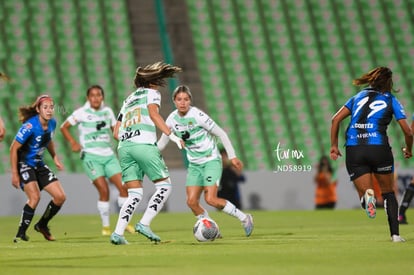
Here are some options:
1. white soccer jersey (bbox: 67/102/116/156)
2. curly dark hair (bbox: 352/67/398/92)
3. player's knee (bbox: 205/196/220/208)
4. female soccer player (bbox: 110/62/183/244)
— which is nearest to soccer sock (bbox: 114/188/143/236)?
female soccer player (bbox: 110/62/183/244)

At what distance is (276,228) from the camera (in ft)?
52.1

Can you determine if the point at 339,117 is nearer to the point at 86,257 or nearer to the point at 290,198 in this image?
the point at 86,257

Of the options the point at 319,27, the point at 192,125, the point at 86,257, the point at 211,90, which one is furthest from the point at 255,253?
the point at 319,27

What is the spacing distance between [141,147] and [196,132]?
2556 mm

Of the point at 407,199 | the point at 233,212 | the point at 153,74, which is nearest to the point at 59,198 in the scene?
the point at 233,212

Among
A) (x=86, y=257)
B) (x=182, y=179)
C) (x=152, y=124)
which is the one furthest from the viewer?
(x=182, y=179)

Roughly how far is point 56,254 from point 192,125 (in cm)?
381

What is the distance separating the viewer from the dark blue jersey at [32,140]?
13.1m

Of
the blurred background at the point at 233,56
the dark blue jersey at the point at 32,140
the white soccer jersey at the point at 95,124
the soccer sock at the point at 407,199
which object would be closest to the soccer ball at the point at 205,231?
the dark blue jersey at the point at 32,140

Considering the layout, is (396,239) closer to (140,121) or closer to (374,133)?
(374,133)

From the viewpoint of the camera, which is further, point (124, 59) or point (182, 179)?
point (124, 59)

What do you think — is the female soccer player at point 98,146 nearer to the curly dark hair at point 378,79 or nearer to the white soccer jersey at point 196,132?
the white soccer jersey at point 196,132

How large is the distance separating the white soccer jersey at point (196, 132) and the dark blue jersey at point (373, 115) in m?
2.67

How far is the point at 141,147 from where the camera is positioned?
10984 mm
